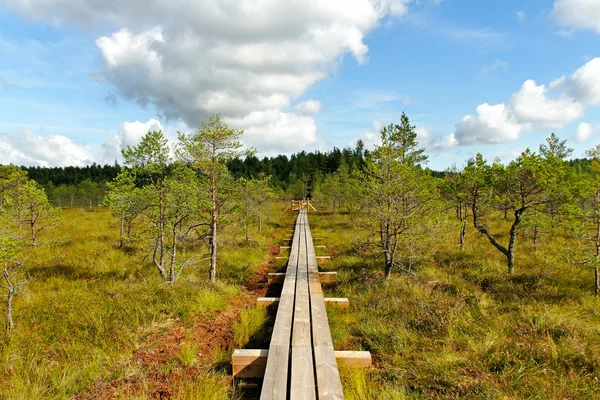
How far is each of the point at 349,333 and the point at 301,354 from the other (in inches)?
85.0

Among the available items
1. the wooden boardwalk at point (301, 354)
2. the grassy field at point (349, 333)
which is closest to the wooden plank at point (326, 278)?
the grassy field at point (349, 333)

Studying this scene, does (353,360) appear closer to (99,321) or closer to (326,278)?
(326,278)

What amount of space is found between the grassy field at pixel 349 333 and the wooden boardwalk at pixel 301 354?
57 centimetres

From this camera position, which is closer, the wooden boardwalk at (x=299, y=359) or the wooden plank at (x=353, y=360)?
the wooden boardwalk at (x=299, y=359)

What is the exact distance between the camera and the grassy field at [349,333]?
4.61 meters

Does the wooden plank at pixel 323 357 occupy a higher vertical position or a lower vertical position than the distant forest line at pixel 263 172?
lower

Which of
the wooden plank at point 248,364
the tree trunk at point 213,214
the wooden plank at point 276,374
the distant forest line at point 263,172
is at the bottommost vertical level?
the wooden plank at point 248,364

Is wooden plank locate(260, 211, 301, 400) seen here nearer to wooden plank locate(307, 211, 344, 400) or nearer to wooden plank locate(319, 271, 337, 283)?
wooden plank locate(307, 211, 344, 400)

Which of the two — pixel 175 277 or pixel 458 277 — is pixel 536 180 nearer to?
pixel 458 277

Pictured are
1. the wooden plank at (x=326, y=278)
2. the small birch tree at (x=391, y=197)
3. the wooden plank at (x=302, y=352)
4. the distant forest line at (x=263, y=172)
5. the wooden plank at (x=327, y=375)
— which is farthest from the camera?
the distant forest line at (x=263, y=172)

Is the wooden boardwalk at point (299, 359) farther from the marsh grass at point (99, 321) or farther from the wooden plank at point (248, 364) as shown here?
the marsh grass at point (99, 321)

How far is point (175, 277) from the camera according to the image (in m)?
9.06

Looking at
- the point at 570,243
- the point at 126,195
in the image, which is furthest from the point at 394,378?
the point at 570,243

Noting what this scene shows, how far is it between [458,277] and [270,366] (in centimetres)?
872
